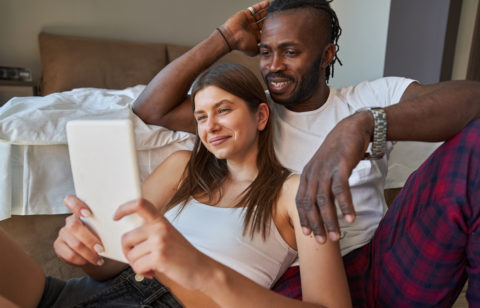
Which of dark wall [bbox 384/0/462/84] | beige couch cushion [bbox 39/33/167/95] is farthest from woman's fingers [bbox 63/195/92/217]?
dark wall [bbox 384/0/462/84]

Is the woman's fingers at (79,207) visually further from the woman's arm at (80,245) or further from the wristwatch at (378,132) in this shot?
the wristwatch at (378,132)

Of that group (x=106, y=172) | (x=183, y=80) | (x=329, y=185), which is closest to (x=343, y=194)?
(x=329, y=185)

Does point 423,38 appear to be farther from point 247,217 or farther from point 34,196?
point 34,196

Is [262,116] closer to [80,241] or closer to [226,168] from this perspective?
[226,168]

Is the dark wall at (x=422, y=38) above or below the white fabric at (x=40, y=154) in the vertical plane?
above

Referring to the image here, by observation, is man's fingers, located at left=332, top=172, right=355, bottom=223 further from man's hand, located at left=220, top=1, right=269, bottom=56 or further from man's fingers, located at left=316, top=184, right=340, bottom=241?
man's hand, located at left=220, top=1, right=269, bottom=56

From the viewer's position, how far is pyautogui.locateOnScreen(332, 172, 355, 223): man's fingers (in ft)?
1.85

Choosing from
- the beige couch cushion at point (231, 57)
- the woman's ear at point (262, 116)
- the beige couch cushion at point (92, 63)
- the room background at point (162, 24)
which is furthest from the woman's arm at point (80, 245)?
the room background at point (162, 24)

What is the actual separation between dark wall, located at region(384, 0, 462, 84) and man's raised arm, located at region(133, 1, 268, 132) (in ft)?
5.65

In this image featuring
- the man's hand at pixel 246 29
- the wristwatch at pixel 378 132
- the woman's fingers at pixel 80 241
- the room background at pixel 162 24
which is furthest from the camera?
the room background at pixel 162 24

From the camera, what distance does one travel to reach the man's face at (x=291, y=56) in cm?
115

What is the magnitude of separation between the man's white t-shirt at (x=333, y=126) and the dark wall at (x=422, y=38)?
1583 mm

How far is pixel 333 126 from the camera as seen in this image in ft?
3.76

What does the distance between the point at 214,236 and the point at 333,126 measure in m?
0.52
